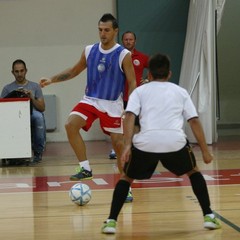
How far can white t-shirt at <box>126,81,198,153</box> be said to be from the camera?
5254 mm

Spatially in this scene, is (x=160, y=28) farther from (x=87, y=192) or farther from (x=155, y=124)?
(x=155, y=124)

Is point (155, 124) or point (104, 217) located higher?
point (155, 124)

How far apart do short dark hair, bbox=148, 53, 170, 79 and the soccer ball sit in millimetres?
1791

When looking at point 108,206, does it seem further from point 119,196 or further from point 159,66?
point 159,66

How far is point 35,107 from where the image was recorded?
10938 mm

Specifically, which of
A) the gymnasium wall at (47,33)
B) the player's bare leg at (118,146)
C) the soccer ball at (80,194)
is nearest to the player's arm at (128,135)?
the soccer ball at (80,194)

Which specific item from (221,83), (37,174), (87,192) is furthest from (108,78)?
(221,83)

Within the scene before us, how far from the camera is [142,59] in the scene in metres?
10.8

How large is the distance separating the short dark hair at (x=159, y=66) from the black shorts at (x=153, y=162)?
1.93 feet

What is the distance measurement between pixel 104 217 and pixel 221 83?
10067 millimetres

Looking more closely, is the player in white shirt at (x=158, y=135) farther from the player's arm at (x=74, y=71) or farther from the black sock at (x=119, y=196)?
the player's arm at (x=74, y=71)

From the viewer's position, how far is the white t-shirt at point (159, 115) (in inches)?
207

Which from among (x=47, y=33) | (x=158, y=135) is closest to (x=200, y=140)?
(x=158, y=135)

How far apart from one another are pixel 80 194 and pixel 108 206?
301mm
